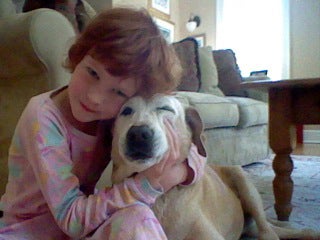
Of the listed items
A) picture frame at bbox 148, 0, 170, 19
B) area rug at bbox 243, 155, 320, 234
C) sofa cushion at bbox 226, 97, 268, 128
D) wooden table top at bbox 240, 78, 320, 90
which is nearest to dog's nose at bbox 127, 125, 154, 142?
wooden table top at bbox 240, 78, 320, 90

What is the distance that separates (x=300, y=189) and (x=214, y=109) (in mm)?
674

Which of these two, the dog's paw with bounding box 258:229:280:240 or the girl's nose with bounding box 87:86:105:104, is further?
the dog's paw with bounding box 258:229:280:240

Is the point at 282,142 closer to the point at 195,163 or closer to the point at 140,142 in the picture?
the point at 195,163

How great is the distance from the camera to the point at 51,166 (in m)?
0.83

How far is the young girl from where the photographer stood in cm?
82

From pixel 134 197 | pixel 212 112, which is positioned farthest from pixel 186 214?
pixel 212 112

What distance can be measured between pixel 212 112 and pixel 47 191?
1.66 m

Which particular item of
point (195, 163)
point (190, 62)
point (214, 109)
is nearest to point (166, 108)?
point (195, 163)

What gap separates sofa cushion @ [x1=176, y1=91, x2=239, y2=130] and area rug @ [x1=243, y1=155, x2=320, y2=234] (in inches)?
16.4

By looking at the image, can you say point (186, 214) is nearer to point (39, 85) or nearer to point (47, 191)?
point (47, 191)

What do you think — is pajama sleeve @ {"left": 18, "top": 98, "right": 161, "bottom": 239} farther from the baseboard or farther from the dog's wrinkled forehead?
the baseboard

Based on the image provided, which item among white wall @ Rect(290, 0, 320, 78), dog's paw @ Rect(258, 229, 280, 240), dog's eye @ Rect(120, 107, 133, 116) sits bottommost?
dog's paw @ Rect(258, 229, 280, 240)

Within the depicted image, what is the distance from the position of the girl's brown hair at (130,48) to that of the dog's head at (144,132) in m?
0.04

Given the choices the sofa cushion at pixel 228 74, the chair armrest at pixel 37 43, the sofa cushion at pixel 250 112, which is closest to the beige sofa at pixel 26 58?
the chair armrest at pixel 37 43
